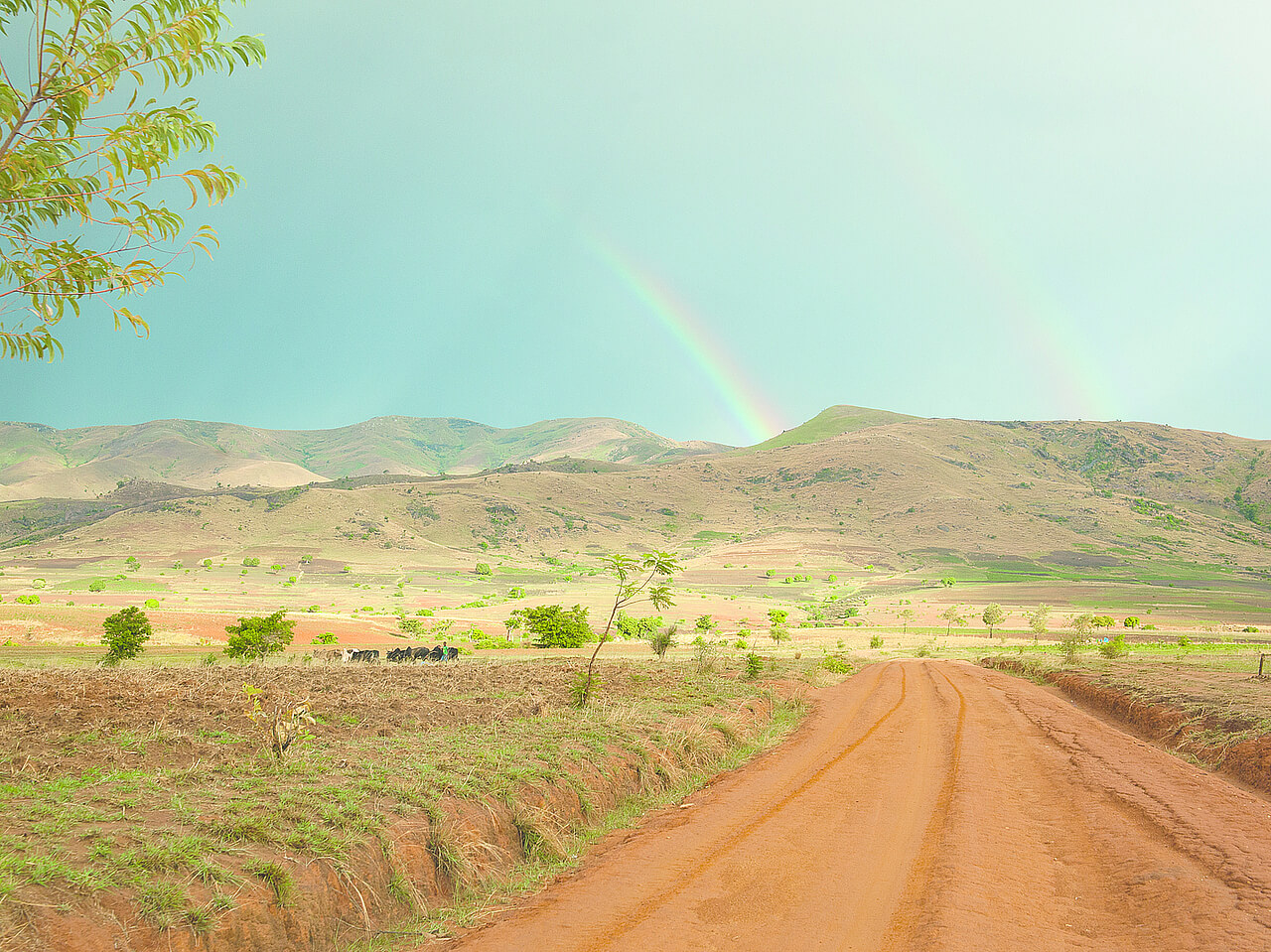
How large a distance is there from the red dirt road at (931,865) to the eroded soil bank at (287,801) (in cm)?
104

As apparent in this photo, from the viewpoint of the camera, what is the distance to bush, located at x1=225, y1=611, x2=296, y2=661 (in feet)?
116

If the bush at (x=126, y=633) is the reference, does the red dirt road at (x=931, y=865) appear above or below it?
below

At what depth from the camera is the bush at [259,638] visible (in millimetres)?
35250

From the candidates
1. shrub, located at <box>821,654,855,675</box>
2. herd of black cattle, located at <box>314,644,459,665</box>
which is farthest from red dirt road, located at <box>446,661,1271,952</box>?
herd of black cattle, located at <box>314,644,459,665</box>

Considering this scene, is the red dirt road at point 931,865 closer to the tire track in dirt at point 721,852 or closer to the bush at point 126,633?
the tire track in dirt at point 721,852

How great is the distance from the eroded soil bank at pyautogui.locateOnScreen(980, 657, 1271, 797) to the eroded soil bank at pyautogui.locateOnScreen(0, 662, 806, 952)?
9.90m

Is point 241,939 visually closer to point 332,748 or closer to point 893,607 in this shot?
point 332,748

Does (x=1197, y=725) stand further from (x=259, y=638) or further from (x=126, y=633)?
(x=126, y=633)

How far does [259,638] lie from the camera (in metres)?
36.1

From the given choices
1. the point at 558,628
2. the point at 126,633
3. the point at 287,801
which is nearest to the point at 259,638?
Result: the point at 126,633

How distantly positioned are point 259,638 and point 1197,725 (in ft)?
127

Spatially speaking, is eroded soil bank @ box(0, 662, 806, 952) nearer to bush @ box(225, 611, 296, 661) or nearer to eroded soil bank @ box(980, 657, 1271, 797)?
eroded soil bank @ box(980, 657, 1271, 797)

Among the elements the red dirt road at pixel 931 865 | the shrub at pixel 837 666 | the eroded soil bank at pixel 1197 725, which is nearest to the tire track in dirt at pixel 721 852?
the red dirt road at pixel 931 865

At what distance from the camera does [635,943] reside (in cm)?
648
